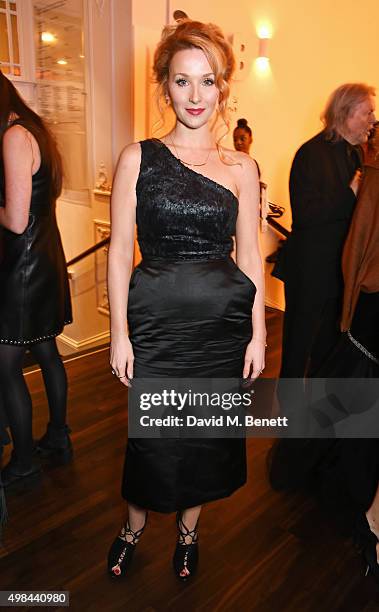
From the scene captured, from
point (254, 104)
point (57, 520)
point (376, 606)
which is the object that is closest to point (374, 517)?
point (376, 606)

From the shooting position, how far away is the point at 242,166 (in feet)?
4.85

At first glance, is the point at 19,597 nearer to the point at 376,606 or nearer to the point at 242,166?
the point at 376,606

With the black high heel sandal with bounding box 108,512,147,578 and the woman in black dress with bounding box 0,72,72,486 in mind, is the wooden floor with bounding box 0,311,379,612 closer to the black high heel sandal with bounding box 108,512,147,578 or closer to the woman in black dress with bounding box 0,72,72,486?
the black high heel sandal with bounding box 108,512,147,578

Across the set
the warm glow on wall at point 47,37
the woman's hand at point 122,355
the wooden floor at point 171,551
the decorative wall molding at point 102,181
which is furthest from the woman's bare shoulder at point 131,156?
the warm glow on wall at point 47,37

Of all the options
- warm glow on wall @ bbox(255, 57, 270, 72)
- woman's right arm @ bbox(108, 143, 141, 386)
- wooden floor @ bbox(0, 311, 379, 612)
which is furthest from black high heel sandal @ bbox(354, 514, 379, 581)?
warm glow on wall @ bbox(255, 57, 270, 72)

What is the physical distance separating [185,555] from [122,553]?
223mm

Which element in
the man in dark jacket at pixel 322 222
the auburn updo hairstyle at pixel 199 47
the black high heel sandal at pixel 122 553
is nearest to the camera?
the auburn updo hairstyle at pixel 199 47

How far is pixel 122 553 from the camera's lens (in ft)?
5.72

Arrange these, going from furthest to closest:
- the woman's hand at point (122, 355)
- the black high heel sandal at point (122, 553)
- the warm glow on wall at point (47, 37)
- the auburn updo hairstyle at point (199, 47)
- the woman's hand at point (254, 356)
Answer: the warm glow on wall at point (47, 37) < the black high heel sandal at point (122, 553) < the woman's hand at point (254, 356) < the woman's hand at point (122, 355) < the auburn updo hairstyle at point (199, 47)

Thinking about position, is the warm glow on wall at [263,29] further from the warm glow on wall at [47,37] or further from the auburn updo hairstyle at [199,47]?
the auburn updo hairstyle at [199,47]

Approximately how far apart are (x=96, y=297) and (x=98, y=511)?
2541mm

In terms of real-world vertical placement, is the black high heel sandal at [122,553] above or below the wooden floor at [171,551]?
above

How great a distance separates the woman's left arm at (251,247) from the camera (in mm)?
1493

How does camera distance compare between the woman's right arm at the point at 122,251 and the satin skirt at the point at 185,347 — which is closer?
the woman's right arm at the point at 122,251
